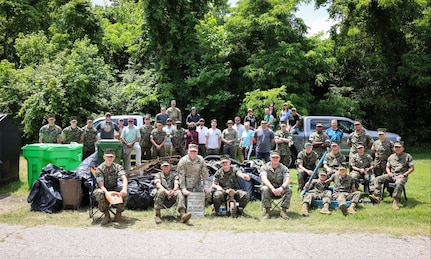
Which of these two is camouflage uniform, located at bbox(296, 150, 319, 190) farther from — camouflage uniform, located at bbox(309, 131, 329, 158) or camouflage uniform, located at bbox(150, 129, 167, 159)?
camouflage uniform, located at bbox(150, 129, 167, 159)

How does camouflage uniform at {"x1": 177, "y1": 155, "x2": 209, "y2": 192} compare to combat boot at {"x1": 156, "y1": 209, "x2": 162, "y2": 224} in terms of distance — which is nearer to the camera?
combat boot at {"x1": 156, "y1": 209, "x2": 162, "y2": 224}

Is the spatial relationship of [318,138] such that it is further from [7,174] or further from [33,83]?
[33,83]

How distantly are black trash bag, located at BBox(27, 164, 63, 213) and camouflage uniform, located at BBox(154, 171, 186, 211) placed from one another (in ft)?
6.82

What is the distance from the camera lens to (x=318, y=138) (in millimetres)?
11680

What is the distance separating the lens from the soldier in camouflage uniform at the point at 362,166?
1055cm

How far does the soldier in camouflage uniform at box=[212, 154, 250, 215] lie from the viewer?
8.88 m

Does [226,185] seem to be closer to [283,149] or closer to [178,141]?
[283,149]

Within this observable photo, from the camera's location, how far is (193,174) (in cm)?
893

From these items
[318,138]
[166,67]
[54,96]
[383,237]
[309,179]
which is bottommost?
[383,237]

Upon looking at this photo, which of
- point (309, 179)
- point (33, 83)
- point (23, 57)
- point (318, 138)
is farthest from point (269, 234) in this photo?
point (23, 57)

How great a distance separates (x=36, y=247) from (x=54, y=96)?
12332mm

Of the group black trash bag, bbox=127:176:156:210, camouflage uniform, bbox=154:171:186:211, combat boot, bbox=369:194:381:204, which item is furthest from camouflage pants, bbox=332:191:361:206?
black trash bag, bbox=127:176:156:210

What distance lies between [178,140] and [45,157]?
3.65m

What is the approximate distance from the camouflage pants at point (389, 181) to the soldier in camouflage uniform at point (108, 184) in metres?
5.71
